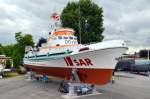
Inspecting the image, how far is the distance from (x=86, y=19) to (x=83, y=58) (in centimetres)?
2926

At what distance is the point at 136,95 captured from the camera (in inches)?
826

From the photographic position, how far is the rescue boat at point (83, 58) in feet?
66.7

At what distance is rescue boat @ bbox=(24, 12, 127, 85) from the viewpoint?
801 inches

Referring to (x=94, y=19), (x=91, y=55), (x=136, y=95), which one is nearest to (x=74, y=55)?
(x=91, y=55)

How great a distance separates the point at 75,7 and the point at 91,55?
106 ft

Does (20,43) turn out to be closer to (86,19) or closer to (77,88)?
(86,19)

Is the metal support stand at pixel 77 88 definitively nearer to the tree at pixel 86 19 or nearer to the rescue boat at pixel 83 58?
the rescue boat at pixel 83 58

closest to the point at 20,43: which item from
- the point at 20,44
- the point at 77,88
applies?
the point at 20,44

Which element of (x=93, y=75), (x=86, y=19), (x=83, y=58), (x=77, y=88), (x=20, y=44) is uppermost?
(x=86, y=19)

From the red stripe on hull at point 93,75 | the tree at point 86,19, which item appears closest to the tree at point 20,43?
the tree at point 86,19

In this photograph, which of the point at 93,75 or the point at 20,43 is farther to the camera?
the point at 20,43

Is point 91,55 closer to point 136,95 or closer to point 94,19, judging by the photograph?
point 136,95

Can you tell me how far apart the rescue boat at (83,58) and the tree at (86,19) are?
795 inches

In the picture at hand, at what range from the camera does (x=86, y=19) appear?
50.2 metres
